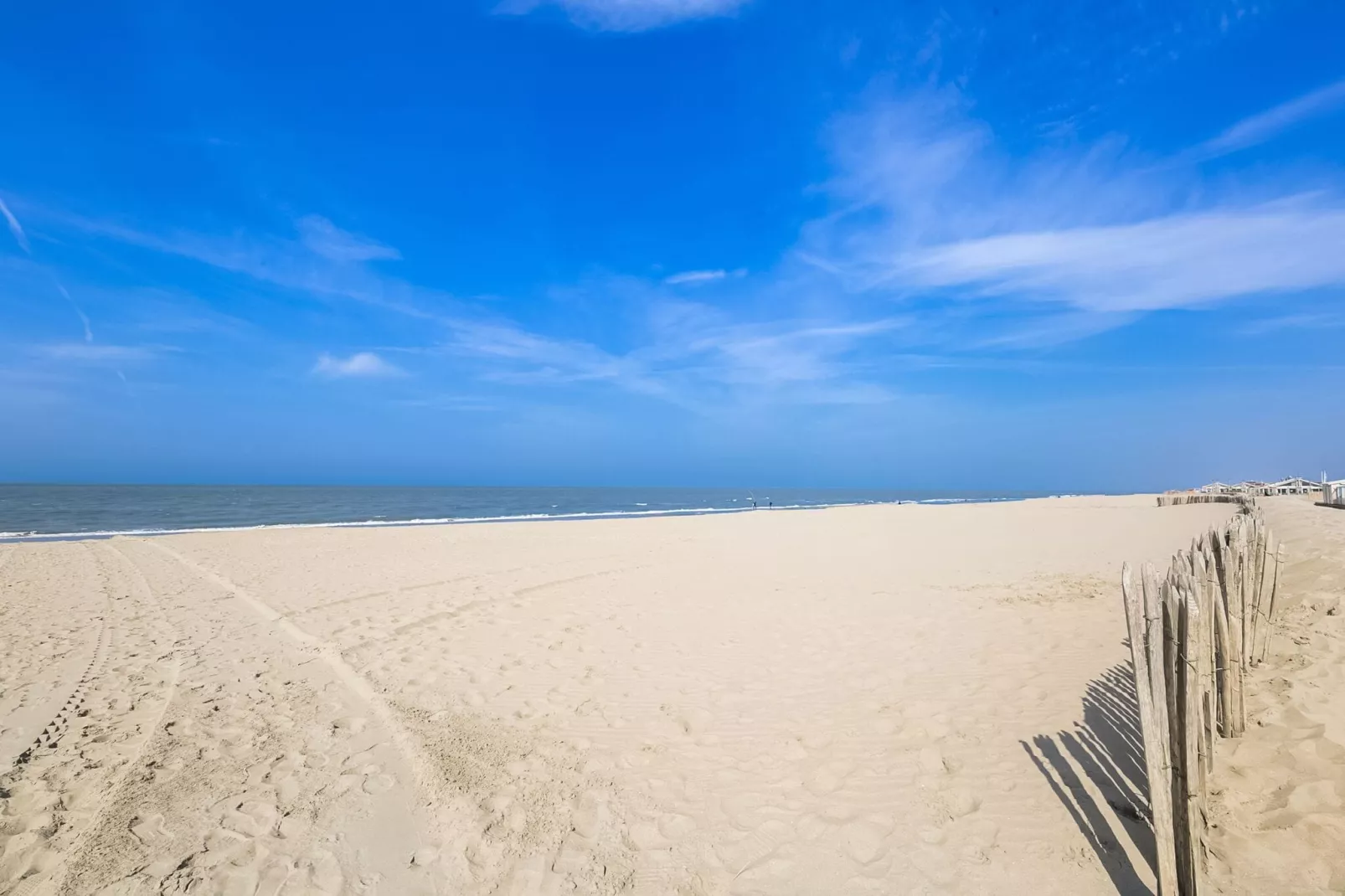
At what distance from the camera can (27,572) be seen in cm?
1380

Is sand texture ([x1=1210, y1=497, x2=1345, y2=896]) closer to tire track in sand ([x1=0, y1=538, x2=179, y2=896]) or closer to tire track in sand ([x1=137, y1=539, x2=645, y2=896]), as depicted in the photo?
tire track in sand ([x1=137, y1=539, x2=645, y2=896])

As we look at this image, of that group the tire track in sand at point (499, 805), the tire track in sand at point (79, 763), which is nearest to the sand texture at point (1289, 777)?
the tire track in sand at point (499, 805)

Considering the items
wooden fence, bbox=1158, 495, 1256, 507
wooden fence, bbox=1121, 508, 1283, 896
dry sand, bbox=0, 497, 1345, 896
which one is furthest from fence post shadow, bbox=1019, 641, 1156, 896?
wooden fence, bbox=1158, 495, 1256, 507

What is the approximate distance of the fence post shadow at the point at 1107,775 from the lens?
3307 millimetres

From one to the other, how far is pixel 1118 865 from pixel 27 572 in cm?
1992

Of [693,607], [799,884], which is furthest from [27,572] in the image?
[799,884]

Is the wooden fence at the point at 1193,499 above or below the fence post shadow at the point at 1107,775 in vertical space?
above

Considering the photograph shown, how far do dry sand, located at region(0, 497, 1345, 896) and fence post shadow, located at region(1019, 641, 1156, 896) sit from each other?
21mm

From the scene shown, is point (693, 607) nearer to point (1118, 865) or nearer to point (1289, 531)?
point (1118, 865)

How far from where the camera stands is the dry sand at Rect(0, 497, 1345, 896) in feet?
11.1

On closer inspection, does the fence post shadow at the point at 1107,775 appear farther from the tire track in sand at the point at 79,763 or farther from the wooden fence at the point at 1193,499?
the wooden fence at the point at 1193,499

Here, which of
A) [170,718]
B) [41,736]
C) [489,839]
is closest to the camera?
[489,839]

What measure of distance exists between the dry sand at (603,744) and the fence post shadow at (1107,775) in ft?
0.07

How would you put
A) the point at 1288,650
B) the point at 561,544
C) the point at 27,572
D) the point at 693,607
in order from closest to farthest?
the point at 1288,650
the point at 693,607
the point at 27,572
the point at 561,544
